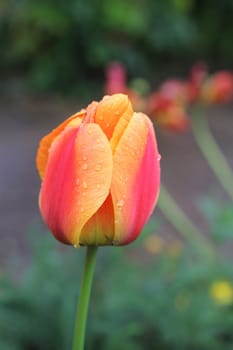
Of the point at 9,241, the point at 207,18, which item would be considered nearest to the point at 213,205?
the point at 9,241

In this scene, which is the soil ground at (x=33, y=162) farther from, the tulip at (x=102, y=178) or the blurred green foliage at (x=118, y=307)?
the tulip at (x=102, y=178)

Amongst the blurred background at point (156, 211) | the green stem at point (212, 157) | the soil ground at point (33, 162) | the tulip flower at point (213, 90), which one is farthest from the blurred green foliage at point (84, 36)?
the tulip flower at point (213, 90)

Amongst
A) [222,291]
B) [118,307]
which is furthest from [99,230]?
[222,291]

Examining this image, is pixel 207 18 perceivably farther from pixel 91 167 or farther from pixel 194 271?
pixel 91 167

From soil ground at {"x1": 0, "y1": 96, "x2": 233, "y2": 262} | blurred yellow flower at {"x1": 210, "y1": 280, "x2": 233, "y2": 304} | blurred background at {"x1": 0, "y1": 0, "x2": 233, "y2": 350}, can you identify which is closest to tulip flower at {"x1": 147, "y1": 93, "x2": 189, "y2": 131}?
blurred background at {"x1": 0, "y1": 0, "x2": 233, "y2": 350}

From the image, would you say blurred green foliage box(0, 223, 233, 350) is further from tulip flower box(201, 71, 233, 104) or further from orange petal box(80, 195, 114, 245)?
orange petal box(80, 195, 114, 245)

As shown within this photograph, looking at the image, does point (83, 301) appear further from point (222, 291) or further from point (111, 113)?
point (222, 291)
